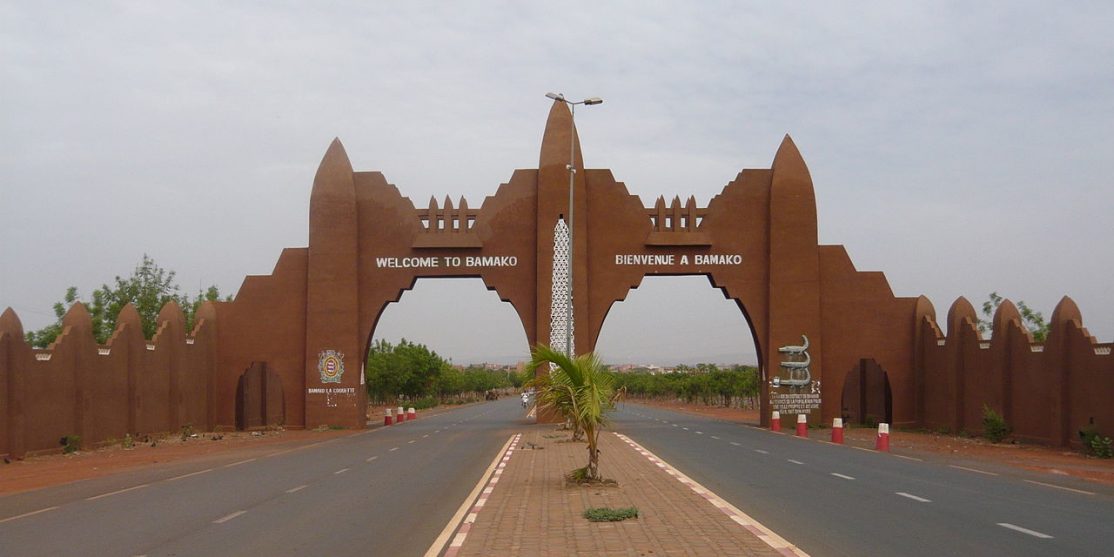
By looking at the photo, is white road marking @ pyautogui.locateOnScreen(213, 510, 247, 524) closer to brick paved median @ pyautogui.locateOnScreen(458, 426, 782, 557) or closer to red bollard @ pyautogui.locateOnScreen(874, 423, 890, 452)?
brick paved median @ pyautogui.locateOnScreen(458, 426, 782, 557)

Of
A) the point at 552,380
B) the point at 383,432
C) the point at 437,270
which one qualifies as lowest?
the point at 383,432

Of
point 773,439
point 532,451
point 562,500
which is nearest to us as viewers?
point 562,500

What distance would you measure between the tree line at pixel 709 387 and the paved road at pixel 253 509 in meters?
52.3

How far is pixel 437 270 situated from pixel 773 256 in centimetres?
1423

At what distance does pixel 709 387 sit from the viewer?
346 feet

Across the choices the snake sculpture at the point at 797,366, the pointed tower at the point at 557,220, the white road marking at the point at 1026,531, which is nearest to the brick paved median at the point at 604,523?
the white road marking at the point at 1026,531

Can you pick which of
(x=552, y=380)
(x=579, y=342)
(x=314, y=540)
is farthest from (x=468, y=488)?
(x=579, y=342)

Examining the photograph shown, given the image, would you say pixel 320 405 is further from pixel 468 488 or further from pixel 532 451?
pixel 468 488

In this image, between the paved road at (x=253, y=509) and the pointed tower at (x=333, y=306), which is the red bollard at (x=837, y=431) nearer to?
the paved road at (x=253, y=509)

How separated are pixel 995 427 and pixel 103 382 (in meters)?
28.8

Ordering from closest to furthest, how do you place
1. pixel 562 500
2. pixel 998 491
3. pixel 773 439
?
pixel 562 500
pixel 998 491
pixel 773 439

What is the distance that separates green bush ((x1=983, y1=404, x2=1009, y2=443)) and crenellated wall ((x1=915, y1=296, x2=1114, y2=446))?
0.36 meters

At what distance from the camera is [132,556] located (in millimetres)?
11562

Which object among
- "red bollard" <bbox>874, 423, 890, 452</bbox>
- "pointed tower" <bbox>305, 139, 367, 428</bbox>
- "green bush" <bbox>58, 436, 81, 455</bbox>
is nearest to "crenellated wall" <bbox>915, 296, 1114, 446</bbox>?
"red bollard" <bbox>874, 423, 890, 452</bbox>
